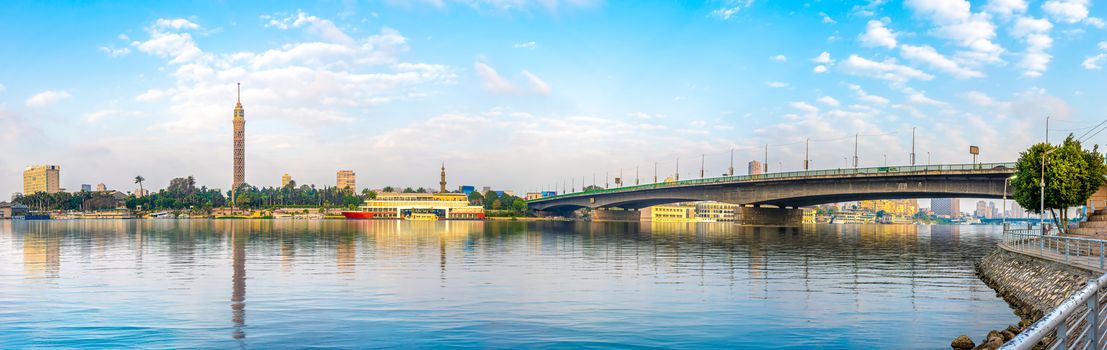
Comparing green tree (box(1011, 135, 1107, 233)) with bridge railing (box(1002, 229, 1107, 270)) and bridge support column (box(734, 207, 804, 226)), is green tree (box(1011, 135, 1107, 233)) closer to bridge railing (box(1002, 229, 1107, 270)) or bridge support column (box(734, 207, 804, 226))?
bridge railing (box(1002, 229, 1107, 270))

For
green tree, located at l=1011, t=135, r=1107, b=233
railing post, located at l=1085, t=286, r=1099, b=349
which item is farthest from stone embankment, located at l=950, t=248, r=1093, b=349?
green tree, located at l=1011, t=135, r=1107, b=233

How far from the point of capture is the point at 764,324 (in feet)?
86.5

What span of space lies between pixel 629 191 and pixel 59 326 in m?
167

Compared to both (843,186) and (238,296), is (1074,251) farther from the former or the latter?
(843,186)

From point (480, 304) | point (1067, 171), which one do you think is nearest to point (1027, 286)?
point (480, 304)

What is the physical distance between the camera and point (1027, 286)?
3388cm

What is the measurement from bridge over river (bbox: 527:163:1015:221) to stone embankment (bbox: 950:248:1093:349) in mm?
62735

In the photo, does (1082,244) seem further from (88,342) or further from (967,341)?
(88,342)

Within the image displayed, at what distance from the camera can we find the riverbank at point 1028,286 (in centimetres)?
2223

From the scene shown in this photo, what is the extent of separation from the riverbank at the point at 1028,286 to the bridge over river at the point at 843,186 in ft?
206

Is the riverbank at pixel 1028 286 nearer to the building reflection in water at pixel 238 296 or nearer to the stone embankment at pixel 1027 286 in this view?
the stone embankment at pixel 1027 286

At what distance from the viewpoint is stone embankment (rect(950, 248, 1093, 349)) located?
22.2 metres

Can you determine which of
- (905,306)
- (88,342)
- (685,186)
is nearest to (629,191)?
(685,186)

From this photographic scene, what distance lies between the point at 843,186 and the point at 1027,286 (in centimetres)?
9167
